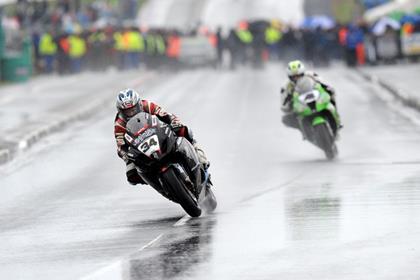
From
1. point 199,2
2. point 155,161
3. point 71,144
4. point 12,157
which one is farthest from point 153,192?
point 199,2

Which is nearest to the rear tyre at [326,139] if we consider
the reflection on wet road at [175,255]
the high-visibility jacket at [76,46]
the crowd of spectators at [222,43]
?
the reflection on wet road at [175,255]

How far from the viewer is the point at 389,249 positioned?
11.1m

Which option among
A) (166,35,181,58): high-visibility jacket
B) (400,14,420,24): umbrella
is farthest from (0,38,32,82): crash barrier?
(400,14,420,24): umbrella

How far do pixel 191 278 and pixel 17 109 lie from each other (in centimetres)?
2521

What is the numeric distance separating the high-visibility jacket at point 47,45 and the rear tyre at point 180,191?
140ft

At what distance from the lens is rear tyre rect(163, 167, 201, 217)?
46.0ft

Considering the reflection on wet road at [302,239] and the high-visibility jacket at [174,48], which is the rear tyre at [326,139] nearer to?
the reflection on wet road at [302,239]

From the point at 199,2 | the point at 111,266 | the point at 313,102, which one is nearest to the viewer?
the point at 111,266

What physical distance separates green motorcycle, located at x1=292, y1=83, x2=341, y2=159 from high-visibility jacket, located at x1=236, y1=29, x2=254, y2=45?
129 ft

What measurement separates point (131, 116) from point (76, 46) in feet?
145

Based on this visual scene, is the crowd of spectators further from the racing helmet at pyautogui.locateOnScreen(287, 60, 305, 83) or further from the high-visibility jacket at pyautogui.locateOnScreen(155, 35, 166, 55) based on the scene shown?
the racing helmet at pyautogui.locateOnScreen(287, 60, 305, 83)

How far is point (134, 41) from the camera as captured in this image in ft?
201

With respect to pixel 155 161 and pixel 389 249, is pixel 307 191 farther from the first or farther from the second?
pixel 389 249

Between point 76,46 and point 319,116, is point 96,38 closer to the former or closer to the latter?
point 76,46
